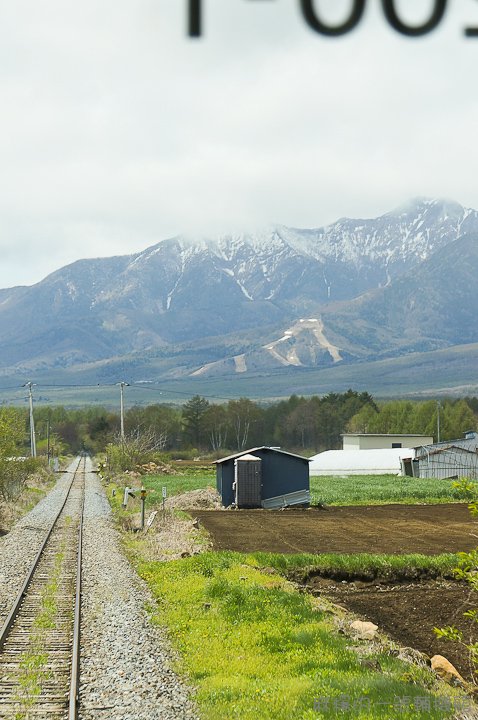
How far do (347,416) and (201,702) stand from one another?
146012mm

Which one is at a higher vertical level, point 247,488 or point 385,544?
point 247,488

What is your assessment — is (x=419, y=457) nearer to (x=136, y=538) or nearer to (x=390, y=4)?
(x=136, y=538)

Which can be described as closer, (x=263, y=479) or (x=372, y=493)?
(x=263, y=479)

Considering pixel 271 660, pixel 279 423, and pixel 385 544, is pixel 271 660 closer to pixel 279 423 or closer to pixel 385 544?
pixel 385 544

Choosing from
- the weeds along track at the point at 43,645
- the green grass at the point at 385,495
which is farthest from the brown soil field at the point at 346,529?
the weeds along track at the point at 43,645

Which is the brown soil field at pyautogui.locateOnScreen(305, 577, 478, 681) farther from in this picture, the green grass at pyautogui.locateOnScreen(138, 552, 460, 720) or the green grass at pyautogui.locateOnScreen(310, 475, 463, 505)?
the green grass at pyautogui.locateOnScreen(310, 475, 463, 505)

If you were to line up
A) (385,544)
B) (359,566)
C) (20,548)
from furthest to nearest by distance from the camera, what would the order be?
(385,544) → (20,548) → (359,566)

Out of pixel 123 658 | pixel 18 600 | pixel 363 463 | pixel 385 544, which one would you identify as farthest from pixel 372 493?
pixel 123 658

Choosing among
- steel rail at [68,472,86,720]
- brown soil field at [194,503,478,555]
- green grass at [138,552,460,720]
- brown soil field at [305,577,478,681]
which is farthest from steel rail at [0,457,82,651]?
brown soil field at [305,577,478,681]

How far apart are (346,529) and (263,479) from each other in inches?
538

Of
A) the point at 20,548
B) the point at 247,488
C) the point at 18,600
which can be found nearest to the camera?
the point at 18,600

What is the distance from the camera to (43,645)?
546 inches

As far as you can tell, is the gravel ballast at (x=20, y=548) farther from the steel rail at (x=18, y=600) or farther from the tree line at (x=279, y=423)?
the tree line at (x=279, y=423)

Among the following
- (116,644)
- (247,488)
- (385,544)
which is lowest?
(385,544)
